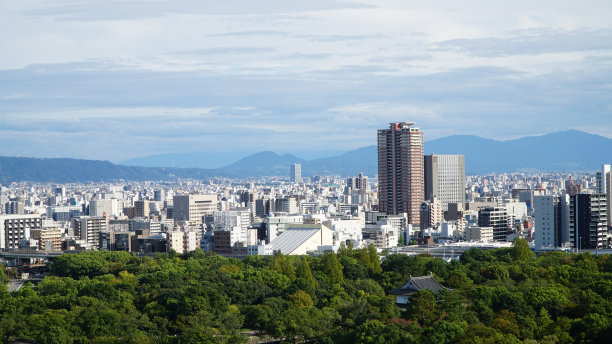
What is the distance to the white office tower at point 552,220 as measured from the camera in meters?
50.1

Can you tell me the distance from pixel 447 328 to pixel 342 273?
13.7 meters

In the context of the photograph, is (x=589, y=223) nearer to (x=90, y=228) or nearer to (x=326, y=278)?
(x=326, y=278)

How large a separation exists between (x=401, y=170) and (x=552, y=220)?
26129mm

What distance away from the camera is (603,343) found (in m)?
23.4

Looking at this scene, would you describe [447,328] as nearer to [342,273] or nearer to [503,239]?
[342,273]

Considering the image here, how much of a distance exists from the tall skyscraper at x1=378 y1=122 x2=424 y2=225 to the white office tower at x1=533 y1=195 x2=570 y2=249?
24.8m

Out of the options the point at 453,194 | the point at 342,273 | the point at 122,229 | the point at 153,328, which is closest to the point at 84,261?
the point at 342,273

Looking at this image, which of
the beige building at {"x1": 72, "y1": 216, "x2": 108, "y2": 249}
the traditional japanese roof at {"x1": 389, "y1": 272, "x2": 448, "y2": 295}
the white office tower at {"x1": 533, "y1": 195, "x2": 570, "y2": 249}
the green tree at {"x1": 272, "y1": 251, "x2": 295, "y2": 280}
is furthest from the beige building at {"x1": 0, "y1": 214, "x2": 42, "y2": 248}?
the traditional japanese roof at {"x1": 389, "y1": 272, "x2": 448, "y2": 295}

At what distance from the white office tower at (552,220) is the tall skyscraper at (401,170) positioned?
2477 cm

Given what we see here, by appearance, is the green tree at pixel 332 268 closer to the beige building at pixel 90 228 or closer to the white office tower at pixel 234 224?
the white office tower at pixel 234 224

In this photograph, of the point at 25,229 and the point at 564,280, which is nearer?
the point at 564,280

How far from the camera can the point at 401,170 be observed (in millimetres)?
75938

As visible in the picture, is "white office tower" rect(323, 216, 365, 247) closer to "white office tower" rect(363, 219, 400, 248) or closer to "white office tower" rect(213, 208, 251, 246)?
"white office tower" rect(363, 219, 400, 248)

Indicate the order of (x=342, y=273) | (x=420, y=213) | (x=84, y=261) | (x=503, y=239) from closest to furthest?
(x=342, y=273)
(x=84, y=261)
(x=503, y=239)
(x=420, y=213)
